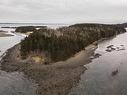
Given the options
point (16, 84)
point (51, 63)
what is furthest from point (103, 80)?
point (51, 63)

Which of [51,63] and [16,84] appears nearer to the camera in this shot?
[16,84]

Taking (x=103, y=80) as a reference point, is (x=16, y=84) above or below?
below

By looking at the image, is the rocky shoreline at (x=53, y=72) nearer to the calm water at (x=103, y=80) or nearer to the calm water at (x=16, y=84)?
the calm water at (x=16, y=84)

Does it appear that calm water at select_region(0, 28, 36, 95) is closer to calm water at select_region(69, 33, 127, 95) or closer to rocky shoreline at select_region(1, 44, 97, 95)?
rocky shoreline at select_region(1, 44, 97, 95)

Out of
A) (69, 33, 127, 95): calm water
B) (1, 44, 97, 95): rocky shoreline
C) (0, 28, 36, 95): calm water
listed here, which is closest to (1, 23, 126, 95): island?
(1, 44, 97, 95): rocky shoreline

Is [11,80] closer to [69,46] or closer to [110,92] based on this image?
[110,92]

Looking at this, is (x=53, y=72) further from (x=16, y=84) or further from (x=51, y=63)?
(x=16, y=84)

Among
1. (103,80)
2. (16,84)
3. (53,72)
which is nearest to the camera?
(16,84)

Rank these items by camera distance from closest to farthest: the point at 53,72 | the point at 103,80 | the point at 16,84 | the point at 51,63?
the point at 16,84 < the point at 103,80 < the point at 53,72 < the point at 51,63

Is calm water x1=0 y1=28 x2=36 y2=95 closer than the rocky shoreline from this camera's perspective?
Yes
